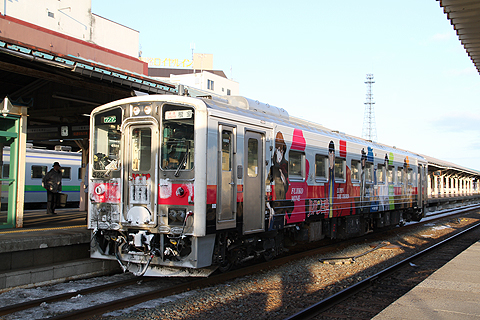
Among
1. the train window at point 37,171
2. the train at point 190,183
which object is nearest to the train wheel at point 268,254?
the train at point 190,183

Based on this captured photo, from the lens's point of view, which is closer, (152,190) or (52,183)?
(152,190)

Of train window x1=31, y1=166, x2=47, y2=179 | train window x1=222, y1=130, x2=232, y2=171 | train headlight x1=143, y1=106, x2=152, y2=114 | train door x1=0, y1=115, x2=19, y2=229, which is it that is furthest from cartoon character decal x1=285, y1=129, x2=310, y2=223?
train window x1=31, y1=166, x2=47, y2=179

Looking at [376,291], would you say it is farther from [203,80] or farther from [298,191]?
[203,80]

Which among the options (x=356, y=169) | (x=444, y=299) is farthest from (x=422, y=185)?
(x=444, y=299)

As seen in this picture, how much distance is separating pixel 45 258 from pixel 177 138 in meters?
3.40

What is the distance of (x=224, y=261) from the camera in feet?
24.9

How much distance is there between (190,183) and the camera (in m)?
6.93

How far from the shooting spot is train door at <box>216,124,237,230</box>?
7289 millimetres

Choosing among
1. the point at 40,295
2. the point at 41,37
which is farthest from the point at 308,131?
the point at 41,37

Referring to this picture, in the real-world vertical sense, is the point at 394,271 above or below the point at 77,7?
below

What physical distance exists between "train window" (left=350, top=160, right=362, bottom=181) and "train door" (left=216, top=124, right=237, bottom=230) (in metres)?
5.86

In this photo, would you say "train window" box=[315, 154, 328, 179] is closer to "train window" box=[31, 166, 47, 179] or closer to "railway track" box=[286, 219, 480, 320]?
"railway track" box=[286, 219, 480, 320]

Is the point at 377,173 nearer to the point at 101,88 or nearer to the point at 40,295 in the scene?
the point at 101,88

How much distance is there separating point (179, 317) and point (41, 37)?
2459 cm
